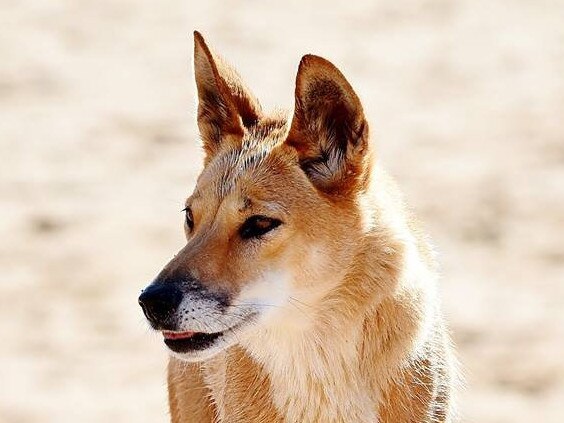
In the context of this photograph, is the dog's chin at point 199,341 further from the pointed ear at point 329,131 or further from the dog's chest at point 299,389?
the pointed ear at point 329,131

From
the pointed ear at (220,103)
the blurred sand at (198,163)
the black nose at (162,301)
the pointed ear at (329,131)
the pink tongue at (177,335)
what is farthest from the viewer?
the blurred sand at (198,163)

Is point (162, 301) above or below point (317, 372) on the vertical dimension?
above

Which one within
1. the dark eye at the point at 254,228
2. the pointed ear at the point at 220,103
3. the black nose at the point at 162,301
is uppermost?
the pointed ear at the point at 220,103

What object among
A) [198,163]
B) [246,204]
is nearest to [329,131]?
[246,204]

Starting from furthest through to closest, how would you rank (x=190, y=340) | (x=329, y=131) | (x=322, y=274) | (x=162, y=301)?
(x=329, y=131), (x=322, y=274), (x=190, y=340), (x=162, y=301)

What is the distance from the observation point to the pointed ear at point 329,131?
17.4 ft

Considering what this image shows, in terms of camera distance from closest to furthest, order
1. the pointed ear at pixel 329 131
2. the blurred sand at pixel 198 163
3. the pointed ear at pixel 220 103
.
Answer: the pointed ear at pixel 329 131 → the pointed ear at pixel 220 103 → the blurred sand at pixel 198 163

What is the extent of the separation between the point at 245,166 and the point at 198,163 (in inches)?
244

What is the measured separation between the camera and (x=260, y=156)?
18.0ft

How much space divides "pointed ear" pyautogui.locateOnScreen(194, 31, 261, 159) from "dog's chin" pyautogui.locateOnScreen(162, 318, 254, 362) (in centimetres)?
86

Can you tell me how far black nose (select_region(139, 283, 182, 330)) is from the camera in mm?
5031

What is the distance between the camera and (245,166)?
5.45 m

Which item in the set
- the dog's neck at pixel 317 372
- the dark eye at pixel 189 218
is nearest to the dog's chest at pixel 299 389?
the dog's neck at pixel 317 372

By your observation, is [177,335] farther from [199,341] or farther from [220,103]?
[220,103]
